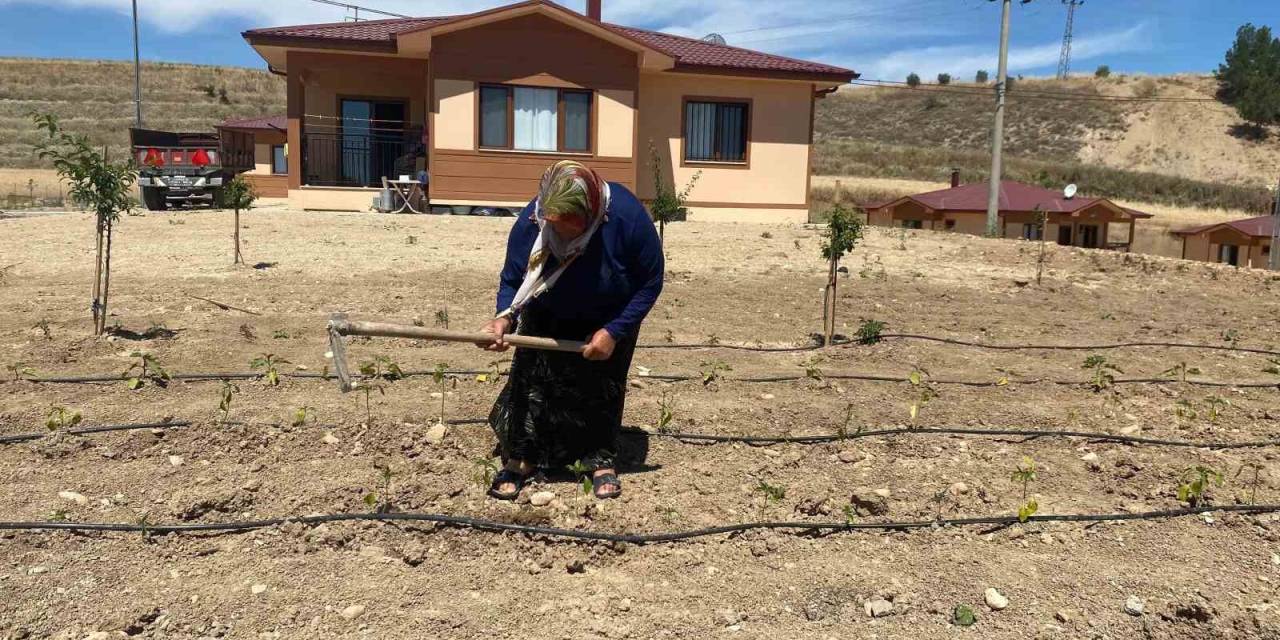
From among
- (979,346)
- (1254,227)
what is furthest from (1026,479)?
(1254,227)

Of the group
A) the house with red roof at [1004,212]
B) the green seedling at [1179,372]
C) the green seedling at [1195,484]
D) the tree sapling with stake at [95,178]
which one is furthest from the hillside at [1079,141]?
the green seedling at [1195,484]

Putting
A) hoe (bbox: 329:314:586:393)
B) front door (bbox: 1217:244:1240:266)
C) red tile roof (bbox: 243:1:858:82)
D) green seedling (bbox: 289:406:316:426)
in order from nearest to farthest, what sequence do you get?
hoe (bbox: 329:314:586:393) < green seedling (bbox: 289:406:316:426) < red tile roof (bbox: 243:1:858:82) < front door (bbox: 1217:244:1240:266)

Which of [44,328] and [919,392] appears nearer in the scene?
[919,392]

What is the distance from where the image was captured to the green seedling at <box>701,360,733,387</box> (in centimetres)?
523

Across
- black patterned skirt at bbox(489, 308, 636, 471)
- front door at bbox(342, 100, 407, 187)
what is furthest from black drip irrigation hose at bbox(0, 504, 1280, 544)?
front door at bbox(342, 100, 407, 187)

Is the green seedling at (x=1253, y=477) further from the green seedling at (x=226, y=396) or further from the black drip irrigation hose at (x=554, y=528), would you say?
the green seedling at (x=226, y=396)

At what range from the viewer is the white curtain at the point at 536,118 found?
15.3 m

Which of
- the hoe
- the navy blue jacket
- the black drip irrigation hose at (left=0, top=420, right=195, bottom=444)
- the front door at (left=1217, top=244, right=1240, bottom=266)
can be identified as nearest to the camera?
the hoe

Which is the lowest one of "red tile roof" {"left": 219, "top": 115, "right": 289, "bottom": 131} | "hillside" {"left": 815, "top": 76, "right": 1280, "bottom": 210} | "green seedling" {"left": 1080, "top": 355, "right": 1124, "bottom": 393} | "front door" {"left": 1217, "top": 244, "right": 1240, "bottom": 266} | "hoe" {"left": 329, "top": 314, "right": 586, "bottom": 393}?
"green seedling" {"left": 1080, "top": 355, "right": 1124, "bottom": 393}

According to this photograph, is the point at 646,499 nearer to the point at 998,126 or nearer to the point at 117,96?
the point at 998,126

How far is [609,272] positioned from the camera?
11.2ft

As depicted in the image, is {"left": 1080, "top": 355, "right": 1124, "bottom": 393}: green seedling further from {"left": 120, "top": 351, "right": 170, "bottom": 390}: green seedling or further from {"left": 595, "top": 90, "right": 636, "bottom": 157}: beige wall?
{"left": 595, "top": 90, "right": 636, "bottom": 157}: beige wall

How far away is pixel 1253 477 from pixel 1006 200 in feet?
70.0

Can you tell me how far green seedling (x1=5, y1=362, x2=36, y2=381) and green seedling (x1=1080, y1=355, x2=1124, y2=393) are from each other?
237 inches
